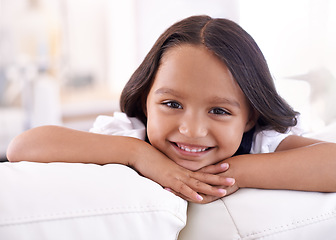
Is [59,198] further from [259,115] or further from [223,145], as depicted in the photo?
[259,115]

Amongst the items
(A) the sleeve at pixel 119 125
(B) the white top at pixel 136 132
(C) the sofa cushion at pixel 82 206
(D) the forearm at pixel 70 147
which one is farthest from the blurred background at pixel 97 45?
(C) the sofa cushion at pixel 82 206

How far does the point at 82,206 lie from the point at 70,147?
0.29 meters

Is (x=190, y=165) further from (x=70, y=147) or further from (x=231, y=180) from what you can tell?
(x=70, y=147)

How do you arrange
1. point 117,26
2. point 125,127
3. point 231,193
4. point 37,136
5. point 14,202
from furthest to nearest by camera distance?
point 117,26, point 125,127, point 37,136, point 231,193, point 14,202

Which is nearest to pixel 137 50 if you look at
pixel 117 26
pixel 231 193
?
pixel 117 26

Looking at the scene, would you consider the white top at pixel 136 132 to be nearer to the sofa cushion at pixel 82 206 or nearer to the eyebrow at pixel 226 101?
the eyebrow at pixel 226 101

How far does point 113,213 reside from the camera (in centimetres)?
67

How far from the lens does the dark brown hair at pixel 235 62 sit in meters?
0.92

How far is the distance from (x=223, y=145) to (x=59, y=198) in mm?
416

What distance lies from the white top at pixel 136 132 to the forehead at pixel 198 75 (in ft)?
0.71

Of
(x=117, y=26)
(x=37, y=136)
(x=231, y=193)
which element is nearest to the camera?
(x=231, y=193)

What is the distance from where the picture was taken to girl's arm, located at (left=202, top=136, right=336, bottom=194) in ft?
2.78

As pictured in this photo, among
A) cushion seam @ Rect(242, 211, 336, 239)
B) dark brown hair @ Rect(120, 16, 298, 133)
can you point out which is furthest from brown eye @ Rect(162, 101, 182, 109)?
cushion seam @ Rect(242, 211, 336, 239)

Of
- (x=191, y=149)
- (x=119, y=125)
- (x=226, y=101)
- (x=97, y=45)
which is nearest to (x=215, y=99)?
(x=226, y=101)
